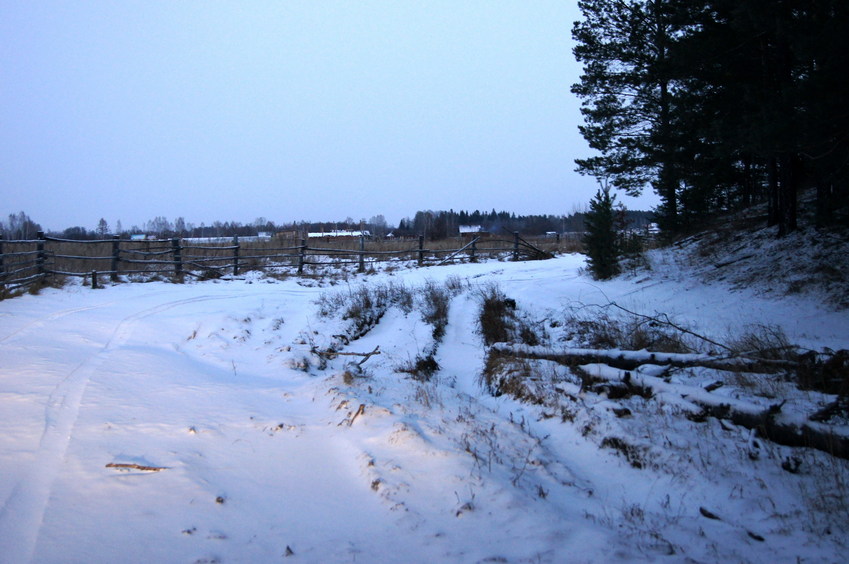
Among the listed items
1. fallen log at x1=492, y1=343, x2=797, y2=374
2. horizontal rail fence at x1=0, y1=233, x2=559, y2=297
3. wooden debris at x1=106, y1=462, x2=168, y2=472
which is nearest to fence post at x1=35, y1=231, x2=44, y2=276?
horizontal rail fence at x1=0, y1=233, x2=559, y2=297

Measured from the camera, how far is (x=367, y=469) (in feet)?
13.6

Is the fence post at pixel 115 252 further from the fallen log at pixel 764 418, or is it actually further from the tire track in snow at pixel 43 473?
the fallen log at pixel 764 418

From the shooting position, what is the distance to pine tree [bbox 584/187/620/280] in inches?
531

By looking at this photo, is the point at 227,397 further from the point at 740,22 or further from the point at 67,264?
the point at 67,264

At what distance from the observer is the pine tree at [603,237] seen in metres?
13.5

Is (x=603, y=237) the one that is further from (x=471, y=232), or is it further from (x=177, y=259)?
(x=471, y=232)

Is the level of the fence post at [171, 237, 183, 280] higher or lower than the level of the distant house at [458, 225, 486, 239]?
lower

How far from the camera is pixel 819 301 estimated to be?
796 centimetres

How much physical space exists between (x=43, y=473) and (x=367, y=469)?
2586 mm

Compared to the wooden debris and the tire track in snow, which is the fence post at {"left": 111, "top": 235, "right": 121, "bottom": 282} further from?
the wooden debris

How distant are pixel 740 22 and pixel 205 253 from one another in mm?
25010

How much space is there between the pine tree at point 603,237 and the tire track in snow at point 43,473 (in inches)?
483

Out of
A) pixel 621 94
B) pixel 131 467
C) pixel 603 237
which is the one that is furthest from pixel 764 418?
pixel 621 94

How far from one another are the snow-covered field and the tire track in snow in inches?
0.7
